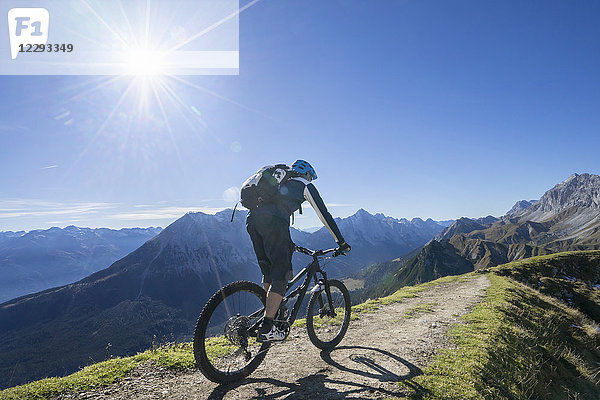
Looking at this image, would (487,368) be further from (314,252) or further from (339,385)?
(314,252)

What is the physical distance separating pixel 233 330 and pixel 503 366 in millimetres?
7563

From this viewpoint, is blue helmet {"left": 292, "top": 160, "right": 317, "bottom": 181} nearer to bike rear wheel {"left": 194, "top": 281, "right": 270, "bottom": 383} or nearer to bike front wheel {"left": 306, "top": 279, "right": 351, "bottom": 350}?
bike rear wheel {"left": 194, "top": 281, "right": 270, "bottom": 383}

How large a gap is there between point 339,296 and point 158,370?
17.8 ft

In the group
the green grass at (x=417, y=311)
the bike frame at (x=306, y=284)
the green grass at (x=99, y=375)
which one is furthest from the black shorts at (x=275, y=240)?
the green grass at (x=417, y=311)

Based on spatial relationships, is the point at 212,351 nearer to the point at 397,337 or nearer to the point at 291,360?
the point at 291,360

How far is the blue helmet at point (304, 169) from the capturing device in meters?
7.17

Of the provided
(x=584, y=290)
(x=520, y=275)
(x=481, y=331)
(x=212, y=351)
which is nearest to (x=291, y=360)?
(x=212, y=351)

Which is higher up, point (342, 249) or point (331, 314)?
point (342, 249)

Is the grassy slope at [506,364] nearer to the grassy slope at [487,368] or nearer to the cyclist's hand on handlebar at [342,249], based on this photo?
the grassy slope at [487,368]

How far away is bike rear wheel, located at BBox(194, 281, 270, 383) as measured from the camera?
5.50 m

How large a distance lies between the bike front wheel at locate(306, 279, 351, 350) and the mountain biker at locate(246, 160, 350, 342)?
6.63ft

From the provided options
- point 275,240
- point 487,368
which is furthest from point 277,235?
point 487,368

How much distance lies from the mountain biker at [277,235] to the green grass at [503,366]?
3.22m

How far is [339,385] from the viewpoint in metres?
5.79
